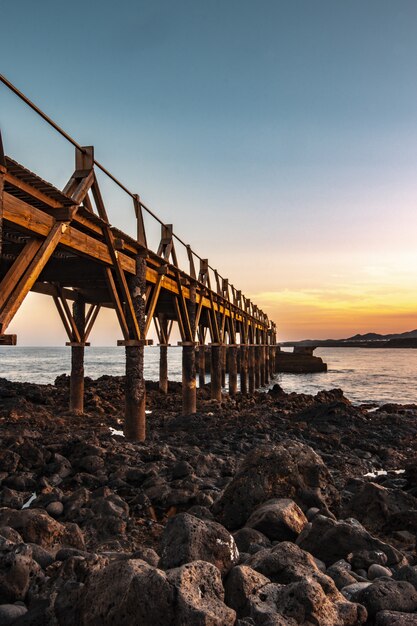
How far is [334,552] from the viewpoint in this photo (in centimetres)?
457

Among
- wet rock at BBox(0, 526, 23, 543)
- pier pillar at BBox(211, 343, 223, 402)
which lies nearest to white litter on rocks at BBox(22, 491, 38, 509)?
wet rock at BBox(0, 526, 23, 543)

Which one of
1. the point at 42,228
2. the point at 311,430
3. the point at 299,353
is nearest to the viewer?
the point at 42,228

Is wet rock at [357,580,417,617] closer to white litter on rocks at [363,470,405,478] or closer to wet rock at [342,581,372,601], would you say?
wet rock at [342,581,372,601]

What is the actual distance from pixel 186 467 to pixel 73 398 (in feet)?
31.5

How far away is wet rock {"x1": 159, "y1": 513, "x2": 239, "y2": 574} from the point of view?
380 cm

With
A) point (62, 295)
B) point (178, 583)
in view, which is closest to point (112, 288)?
point (62, 295)

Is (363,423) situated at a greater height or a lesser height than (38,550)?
lesser

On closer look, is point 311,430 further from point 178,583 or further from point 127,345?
point 178,583

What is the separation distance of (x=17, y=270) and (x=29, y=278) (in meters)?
0.18

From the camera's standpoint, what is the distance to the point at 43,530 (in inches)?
180

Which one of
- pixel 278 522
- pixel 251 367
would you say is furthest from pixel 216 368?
pixel 278 522

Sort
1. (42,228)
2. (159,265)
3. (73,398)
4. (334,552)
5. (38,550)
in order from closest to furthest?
1. (38,550)
2. (334,552)
3. (42,228)
4. (159,265)
5. (73,398)

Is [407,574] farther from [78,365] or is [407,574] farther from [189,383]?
[78,365]

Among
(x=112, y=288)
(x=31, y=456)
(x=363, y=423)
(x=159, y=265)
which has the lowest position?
(x=363, y=423)
